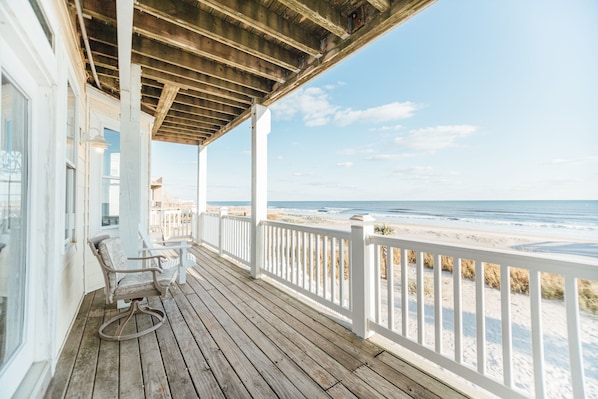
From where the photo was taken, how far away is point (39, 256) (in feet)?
4.97

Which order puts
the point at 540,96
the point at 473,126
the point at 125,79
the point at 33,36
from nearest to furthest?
the point at 33,36 < the point at 125,79 < the point at 540,96 < the point at 473,126

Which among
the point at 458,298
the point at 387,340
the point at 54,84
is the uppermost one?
the point at 54,84

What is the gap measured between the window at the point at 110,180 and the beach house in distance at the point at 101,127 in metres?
0.02

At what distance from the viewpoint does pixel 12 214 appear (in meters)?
1.25

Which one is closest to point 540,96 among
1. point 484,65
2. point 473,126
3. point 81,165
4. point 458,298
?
point 484,65

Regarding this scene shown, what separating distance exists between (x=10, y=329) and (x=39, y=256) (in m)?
0.45

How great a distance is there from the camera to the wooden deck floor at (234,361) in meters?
1.49

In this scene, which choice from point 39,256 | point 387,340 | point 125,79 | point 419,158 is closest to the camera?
point 39,256

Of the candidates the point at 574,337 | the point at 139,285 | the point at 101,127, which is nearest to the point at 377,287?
the point at 574,337

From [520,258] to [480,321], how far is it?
0.47 metres

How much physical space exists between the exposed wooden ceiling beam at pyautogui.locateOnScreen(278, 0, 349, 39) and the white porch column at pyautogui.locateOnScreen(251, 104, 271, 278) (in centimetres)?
181

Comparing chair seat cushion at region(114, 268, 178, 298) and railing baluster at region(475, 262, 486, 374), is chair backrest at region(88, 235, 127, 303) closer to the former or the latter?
chair seat cushion at region(114, 268, 178, 298)

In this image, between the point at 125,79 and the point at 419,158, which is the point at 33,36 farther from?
the point at 419,158

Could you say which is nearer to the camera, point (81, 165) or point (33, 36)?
point (33, 36)
